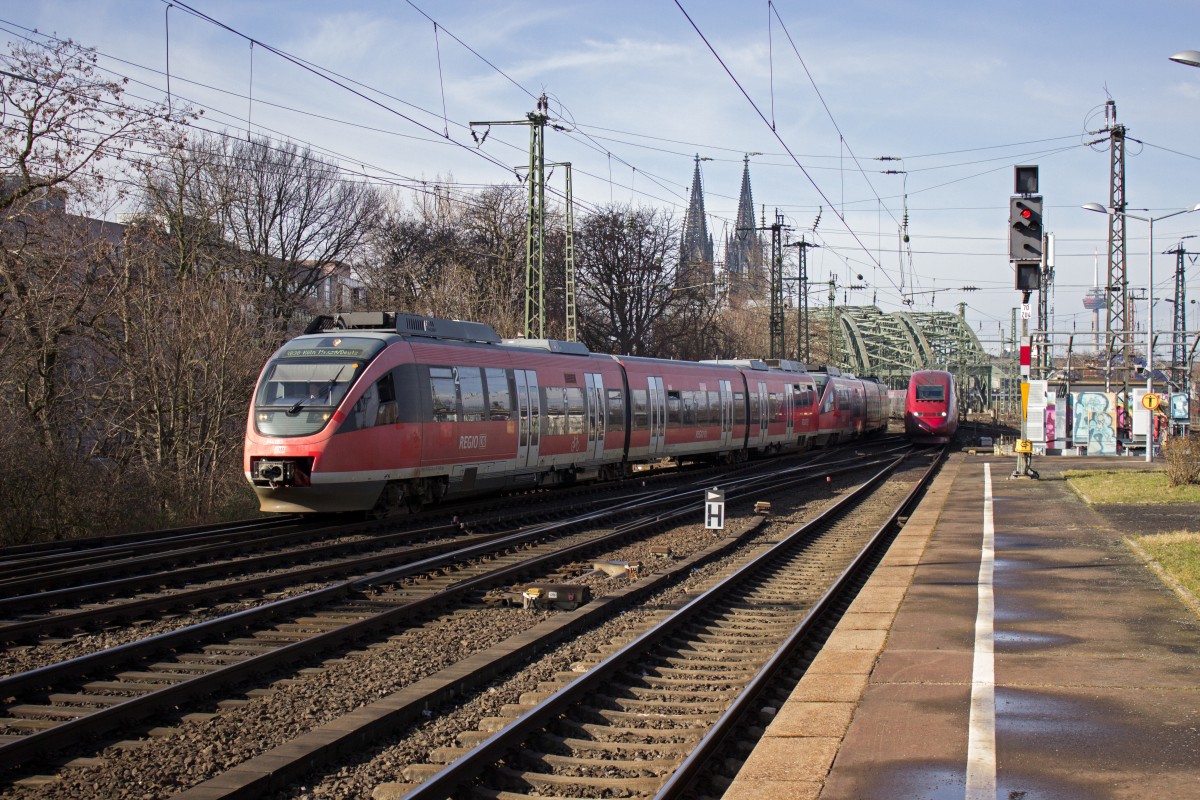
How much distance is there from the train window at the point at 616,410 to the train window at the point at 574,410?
170 cm

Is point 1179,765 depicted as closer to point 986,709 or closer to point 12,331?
point 986,709

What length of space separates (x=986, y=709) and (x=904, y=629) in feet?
8.70

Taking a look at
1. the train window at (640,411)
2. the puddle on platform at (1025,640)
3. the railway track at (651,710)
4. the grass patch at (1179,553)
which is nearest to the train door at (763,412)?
the train window at (640,411)

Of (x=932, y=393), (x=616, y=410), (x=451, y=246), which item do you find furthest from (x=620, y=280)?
(x=616, y=410)

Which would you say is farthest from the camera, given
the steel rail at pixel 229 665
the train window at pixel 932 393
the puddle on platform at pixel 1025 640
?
the train window at pixel 932 393

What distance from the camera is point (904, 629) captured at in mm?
9500

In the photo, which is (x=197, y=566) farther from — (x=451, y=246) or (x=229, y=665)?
(x=451, y=246)

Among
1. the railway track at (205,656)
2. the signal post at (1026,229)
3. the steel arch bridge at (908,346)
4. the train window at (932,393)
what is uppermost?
the steel arch bridge at (908,346)

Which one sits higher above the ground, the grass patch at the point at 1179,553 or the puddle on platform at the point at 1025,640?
the grass patch at the point at 1179,553

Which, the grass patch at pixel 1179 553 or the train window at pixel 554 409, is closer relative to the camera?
the grass patch at pixel 1179 553

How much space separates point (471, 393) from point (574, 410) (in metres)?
4.82

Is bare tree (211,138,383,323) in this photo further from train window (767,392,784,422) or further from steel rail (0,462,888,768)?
steel rail (0,462,888,768)

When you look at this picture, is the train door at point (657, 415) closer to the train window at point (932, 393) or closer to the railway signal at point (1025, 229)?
the railway signal at point (1025, 229)

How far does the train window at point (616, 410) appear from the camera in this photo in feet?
84.7
